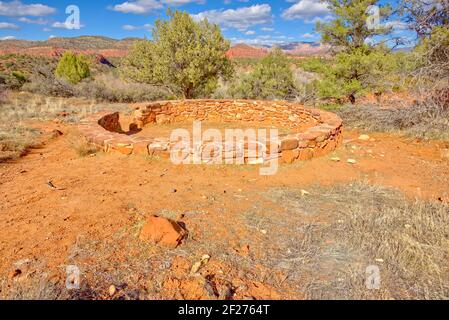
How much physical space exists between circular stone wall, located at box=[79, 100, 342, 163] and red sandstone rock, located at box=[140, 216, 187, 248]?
6.69ft

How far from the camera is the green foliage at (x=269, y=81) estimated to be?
11281mm

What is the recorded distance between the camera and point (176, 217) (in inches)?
120

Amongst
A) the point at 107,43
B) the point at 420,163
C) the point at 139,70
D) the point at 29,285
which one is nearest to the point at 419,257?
the point at 29,285

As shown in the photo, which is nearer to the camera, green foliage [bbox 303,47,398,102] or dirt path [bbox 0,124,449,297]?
dirt path [bbox 0,124,449,297]

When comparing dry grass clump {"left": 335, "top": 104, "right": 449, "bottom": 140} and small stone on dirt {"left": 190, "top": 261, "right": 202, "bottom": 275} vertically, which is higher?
dry grass clump {"left": 335, "top": 104, "right": 449, "bottom": 140}

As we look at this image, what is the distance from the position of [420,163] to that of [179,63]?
7858 millimetres

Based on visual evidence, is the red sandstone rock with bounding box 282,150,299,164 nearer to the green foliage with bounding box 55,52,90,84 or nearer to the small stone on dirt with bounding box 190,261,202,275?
the small stone on dirt with bounding box 190,261,202,275

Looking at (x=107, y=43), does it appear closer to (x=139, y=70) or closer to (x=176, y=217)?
(x=139, y=70)

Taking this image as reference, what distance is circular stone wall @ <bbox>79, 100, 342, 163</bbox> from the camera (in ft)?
15.7

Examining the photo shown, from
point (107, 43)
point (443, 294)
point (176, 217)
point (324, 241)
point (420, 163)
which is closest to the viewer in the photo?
point (443, 294)

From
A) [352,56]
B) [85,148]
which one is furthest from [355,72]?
[85,148]

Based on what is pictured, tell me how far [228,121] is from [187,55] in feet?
9.99

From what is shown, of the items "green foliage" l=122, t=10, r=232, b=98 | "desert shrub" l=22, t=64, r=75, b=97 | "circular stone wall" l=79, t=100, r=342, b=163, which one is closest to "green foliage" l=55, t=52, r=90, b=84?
"desert shrub" l=22, t=64, r=75, b=97

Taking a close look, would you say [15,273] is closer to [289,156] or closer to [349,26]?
[289,156]
